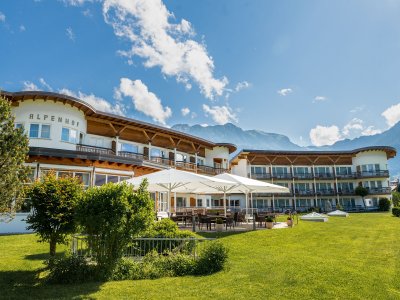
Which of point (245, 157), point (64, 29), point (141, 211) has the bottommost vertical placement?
point (141, 211)

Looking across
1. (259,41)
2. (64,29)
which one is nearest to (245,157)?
(259,41)

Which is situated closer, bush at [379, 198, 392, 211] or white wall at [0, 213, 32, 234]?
white wall at [0, 213, 32, 234]

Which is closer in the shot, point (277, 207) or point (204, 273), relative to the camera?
point (204, 273)

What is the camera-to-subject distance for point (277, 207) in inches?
1881

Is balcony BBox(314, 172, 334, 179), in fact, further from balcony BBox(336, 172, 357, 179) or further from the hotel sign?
the hotel sign

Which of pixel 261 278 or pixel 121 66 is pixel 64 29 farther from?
pixel 261 278

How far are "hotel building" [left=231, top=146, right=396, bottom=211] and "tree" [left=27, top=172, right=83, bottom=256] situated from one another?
3830cm

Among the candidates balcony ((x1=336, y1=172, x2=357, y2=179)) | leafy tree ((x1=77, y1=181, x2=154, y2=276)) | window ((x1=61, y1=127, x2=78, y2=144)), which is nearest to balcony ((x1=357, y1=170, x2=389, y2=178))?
balcony ((x1=336, y1=172, x2=357, y2=179))

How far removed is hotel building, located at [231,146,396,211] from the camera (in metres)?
45.6

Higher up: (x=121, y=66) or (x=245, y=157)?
(x=121, y=66)

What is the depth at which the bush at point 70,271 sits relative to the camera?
23.7 feet

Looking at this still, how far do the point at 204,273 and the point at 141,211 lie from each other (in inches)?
95.6

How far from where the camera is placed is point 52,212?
8.48 m

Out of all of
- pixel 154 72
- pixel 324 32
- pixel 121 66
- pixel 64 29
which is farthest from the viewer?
pixel 154 72
